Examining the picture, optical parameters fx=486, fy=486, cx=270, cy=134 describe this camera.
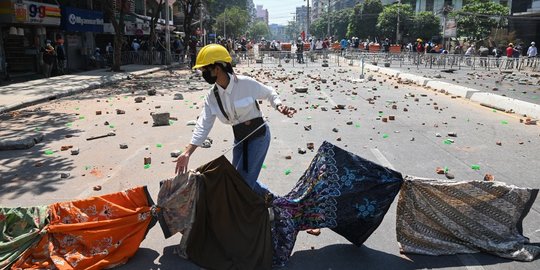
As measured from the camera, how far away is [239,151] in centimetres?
451

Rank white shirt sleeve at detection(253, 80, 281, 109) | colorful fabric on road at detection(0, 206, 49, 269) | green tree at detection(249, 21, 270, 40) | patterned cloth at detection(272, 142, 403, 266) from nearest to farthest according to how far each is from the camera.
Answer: colorful fabric on road at detection(0, 206, 49, 269) < patterned cloth at detection(272, 142, 403, 266) < white shirt sleeve at detection(253, 80, 281, 109) < green tree at detection(249, 21, 270, 40)

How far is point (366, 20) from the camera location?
81.5 m

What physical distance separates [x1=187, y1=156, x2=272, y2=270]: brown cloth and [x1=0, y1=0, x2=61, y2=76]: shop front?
2034cm

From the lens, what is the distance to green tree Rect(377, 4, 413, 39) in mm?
71938

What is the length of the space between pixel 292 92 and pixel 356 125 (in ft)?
21.4

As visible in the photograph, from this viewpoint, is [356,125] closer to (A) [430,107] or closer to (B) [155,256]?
(A) [430,107]

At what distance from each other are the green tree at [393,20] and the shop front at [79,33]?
51135mm

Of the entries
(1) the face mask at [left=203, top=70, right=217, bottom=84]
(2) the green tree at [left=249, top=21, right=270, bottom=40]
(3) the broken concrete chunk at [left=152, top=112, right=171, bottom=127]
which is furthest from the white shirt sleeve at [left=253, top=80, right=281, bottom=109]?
(2) the green tree at [left=249, top=21, right=270, bottom=40]

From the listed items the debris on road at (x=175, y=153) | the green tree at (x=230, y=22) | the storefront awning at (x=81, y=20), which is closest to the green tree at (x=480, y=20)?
the storefront awning at (x=81, y=20)

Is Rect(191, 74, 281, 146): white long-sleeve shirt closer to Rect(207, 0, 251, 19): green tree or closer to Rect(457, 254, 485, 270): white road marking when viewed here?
Rect(457, 254, 485, 270): white road marking

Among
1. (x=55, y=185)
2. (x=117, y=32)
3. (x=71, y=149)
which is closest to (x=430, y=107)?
(x=71, y=149)

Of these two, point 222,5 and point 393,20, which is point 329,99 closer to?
point 393,20

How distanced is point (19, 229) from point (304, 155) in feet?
15.4

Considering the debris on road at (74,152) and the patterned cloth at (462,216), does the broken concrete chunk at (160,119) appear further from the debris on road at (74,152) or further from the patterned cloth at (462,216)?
the patterned cloth at (462,216)
